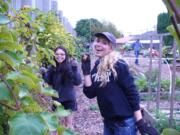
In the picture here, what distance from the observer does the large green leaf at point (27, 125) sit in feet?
2.98

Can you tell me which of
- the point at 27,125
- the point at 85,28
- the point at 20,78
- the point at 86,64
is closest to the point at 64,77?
the point at 86,64

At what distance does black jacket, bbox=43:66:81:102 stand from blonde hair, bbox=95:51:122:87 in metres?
2.36

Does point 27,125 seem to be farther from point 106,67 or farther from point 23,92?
point 106,67

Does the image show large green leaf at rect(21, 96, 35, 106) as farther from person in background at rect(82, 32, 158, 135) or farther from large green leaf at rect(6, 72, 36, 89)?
person in background at rect(82, 32, 158, 135)

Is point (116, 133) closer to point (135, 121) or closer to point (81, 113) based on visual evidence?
point (135, 121)

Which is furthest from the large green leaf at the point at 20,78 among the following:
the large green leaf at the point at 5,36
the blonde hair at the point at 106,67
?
the blonde hair at the point at 106,67

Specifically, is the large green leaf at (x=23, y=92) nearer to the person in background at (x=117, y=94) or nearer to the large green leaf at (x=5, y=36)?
the large green leaf at (x=5, y=36)

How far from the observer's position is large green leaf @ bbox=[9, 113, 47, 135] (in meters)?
0.91

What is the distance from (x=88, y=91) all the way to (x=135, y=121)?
574 millimetres

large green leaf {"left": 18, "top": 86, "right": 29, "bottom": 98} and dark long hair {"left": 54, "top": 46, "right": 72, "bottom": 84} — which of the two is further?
dark long hair {"left": 54, "top": 46, "right": 72, "bottom": 84}

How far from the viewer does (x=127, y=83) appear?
12.9ft

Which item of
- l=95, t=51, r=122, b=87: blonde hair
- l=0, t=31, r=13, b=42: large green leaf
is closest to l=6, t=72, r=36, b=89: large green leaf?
l=0, t=31, r=13, b=42: large green leaf

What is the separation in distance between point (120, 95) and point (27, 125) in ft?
10.1

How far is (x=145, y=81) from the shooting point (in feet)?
38.4
